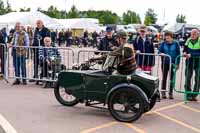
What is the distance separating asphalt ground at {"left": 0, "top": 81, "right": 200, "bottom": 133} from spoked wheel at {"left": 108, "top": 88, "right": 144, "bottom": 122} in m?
0.14

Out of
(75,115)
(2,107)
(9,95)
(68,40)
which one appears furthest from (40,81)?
(68,40)

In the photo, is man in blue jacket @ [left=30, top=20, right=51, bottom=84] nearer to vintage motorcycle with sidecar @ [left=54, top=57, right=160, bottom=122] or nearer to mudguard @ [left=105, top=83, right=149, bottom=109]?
vintage motorcycle with sidecar @ [left=54, top=57, right=160, bottom=122]

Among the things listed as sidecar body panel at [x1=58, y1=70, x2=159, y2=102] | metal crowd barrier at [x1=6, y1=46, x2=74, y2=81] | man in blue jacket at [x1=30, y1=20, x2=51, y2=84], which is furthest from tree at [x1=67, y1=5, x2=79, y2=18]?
sidecar body panel at [x1=58, y1=70, x2=159, y2=102]

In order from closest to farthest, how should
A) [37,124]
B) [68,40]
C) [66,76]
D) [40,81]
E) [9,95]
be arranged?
1. [37,124]
2. [66,76]
3. [9,95]
4. [40,81]
5. [68,40]

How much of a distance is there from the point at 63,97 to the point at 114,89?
1.75 metres

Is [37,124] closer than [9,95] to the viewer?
Yes

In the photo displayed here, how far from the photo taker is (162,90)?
10602 millimetres

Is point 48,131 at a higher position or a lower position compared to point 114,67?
lower

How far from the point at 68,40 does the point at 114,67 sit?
3732 centimetres

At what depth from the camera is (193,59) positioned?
10.2 meters

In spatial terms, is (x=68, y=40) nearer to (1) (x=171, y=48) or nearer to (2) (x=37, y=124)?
(1) (x=171, y=48)

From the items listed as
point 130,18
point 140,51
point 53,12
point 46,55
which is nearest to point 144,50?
point 140,51

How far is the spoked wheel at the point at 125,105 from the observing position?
25.7 feet

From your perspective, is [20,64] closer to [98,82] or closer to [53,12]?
[98,82]
